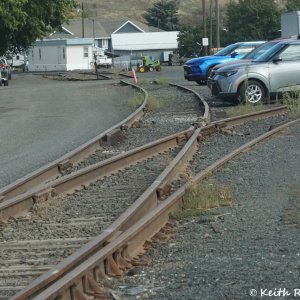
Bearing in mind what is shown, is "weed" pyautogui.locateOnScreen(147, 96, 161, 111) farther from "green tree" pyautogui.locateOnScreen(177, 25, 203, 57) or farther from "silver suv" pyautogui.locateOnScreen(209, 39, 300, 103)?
"green tree" pyautogui.locateOnScreen(177, 25, 203, 57)

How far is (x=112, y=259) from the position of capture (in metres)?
6.23

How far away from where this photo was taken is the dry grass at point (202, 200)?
8352mm

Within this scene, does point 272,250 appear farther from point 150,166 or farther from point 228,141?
point 228,141

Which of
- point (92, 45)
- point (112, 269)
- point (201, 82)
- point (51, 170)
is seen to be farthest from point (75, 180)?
point (92, 45)

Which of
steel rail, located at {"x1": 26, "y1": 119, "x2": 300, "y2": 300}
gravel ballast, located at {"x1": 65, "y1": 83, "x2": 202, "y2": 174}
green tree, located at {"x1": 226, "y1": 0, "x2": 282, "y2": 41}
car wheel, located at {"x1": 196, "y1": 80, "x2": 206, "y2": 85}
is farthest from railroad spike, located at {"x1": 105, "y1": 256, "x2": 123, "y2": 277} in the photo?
green tree, located at {"x1": 226, "y1": 0, "x2": 282, "y2": 41}

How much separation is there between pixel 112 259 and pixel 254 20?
308ft

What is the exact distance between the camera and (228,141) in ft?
46.7

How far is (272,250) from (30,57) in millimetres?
86984

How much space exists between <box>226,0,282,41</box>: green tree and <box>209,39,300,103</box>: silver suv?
74.5m

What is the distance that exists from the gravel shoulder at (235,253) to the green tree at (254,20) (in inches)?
3422

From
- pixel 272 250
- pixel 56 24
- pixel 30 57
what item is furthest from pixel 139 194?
pixel 30 57

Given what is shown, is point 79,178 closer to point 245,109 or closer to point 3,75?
point 245,109

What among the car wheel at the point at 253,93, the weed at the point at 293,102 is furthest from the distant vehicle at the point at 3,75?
the weed at the point at 293,102

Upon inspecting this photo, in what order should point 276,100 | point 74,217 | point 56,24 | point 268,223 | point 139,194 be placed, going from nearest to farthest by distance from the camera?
1. point 268,223
2. point 74,217
3. point 139,194
4. point 276,100
5. point 56,24
